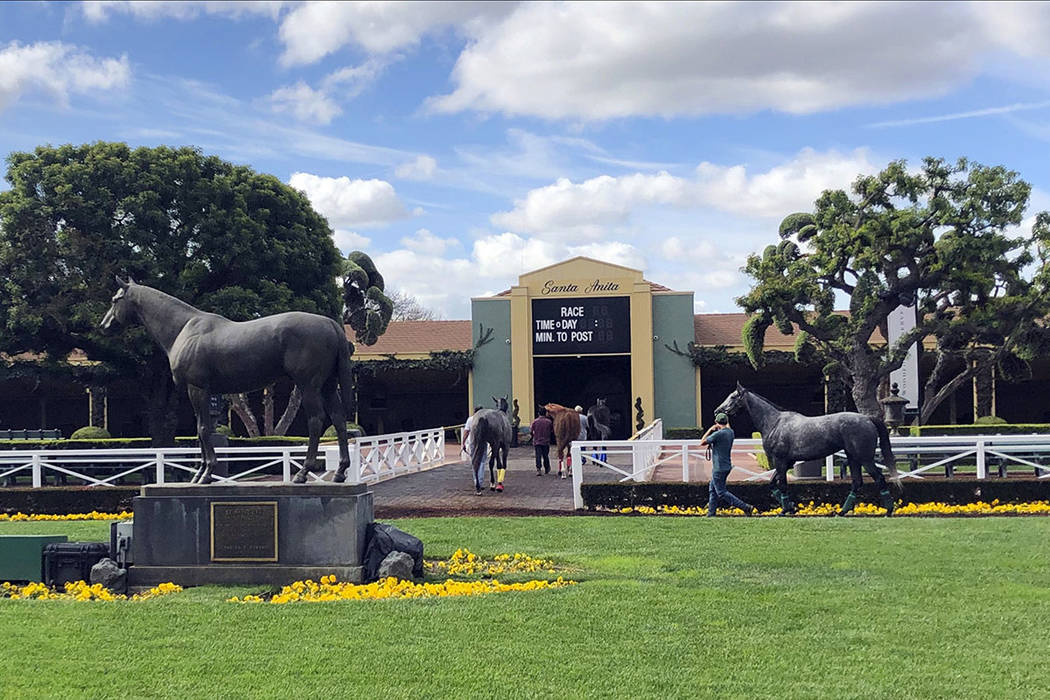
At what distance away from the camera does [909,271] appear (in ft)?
80.9

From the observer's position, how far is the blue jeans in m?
13.4

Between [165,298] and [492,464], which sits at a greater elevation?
[165,298]

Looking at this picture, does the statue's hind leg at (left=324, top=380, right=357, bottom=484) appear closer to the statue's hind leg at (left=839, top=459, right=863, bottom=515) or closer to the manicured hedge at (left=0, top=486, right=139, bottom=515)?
the statue's hind leg at (left=839, top=459, right=863, bottom=515)

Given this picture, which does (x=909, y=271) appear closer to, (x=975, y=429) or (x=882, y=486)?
(x=975, y=429)

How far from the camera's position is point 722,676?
5.71 meters

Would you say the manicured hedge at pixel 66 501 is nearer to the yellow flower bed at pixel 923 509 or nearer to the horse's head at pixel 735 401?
the yellow flower bed at pixel 923 509

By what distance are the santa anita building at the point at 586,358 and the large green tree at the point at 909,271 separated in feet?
28.2

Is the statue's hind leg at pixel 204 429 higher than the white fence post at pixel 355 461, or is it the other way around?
the statue's hind leg at pixel 204 429

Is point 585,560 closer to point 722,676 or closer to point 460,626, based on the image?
point 460,626

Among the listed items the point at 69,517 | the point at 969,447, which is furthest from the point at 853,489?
the point at 69,517

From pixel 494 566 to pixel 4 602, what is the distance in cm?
423

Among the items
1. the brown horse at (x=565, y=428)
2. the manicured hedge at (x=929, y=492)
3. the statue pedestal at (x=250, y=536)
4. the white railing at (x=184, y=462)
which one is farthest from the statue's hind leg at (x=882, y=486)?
the brown horse at (x=565, y=428)

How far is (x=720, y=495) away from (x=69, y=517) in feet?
31.9

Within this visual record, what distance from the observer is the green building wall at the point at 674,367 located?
35375 millimetres
